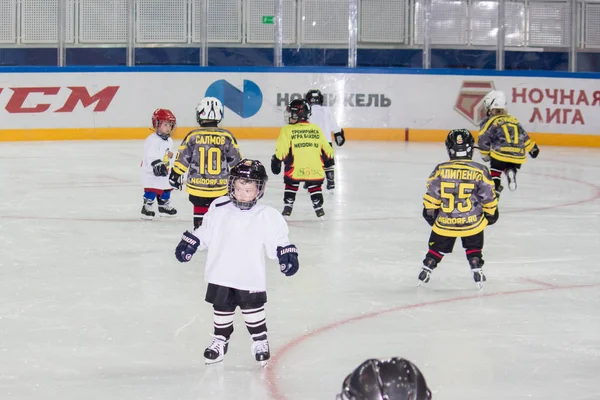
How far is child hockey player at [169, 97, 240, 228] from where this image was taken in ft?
23.5

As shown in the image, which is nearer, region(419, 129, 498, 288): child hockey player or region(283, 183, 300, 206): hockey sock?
region(419, 129, 498, 288): child hockey player

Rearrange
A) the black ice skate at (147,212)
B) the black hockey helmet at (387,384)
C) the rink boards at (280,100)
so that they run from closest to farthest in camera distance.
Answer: the black hockey helmet at (387,384) → the black ice skate at (147,212) → the rink boards at (280,100)

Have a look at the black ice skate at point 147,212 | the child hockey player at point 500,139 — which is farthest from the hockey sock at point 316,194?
the child hockey player at point 500,139

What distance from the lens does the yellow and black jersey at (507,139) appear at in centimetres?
1015

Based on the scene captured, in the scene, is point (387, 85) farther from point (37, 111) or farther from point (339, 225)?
point (339, 225)

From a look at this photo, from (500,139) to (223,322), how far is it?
6.27 metres

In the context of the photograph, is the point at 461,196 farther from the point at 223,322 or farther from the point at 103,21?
the point at 103,21

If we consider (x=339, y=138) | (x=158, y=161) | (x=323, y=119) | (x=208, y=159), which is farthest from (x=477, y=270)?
(x=323, y=119)

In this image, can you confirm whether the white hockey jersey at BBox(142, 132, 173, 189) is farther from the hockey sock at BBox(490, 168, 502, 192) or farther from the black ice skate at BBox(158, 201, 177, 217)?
Answer: the hockey sock at BBox(490, 168, 502, 192)

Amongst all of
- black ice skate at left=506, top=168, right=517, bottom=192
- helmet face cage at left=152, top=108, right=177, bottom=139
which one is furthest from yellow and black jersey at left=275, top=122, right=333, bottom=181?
black ice skate at left=506, top=168, right=517, bottom=192

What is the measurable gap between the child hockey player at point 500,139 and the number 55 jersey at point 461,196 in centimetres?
417

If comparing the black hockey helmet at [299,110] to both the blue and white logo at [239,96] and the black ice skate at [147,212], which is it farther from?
the blue and white logo at [239,96]

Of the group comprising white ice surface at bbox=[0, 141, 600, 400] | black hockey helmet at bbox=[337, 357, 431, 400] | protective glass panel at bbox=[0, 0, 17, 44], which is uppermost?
protective glass panel at bbox=[0, 0, 17, 44]

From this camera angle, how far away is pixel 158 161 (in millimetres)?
8500
